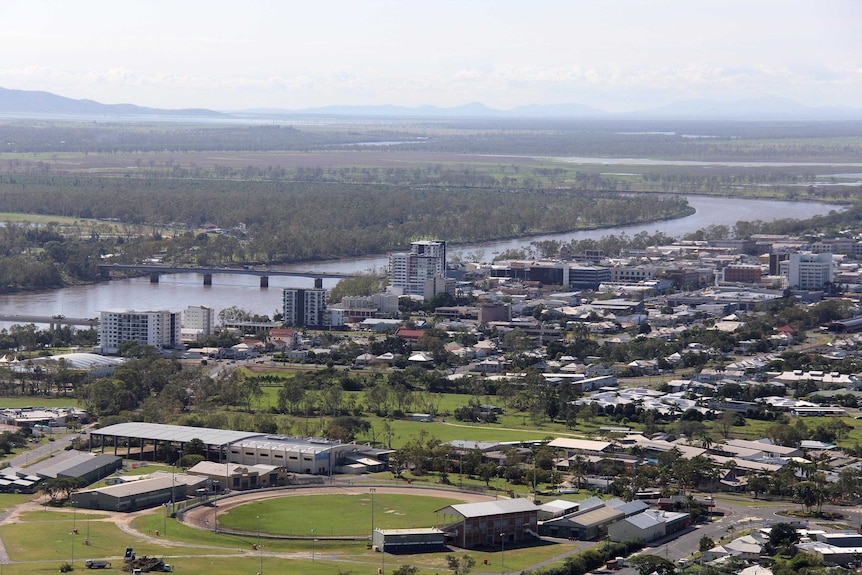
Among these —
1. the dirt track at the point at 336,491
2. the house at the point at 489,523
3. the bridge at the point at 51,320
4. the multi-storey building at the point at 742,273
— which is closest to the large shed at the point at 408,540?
the house at the point at 489,523

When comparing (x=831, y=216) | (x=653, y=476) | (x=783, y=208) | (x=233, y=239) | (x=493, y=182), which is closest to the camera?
(x=653, y=476)

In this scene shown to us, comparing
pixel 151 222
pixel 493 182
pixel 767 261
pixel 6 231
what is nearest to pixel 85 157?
pixel 493 182

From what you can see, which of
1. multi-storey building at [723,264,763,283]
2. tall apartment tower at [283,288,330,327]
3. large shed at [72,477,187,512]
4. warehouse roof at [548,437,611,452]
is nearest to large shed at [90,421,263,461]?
large shed at [72,477,187,512]

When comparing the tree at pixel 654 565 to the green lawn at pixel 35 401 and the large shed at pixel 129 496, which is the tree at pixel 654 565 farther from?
the green lawn at pixel 35 401

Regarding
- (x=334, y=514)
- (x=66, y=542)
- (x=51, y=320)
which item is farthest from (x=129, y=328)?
(x=66, y=542)

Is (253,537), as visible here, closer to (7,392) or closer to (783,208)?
(7,392)

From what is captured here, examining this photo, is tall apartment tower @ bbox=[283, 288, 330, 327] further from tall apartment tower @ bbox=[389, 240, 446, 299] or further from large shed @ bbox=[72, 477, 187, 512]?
large shed @ bbox=[72, 477, 187, 512]
